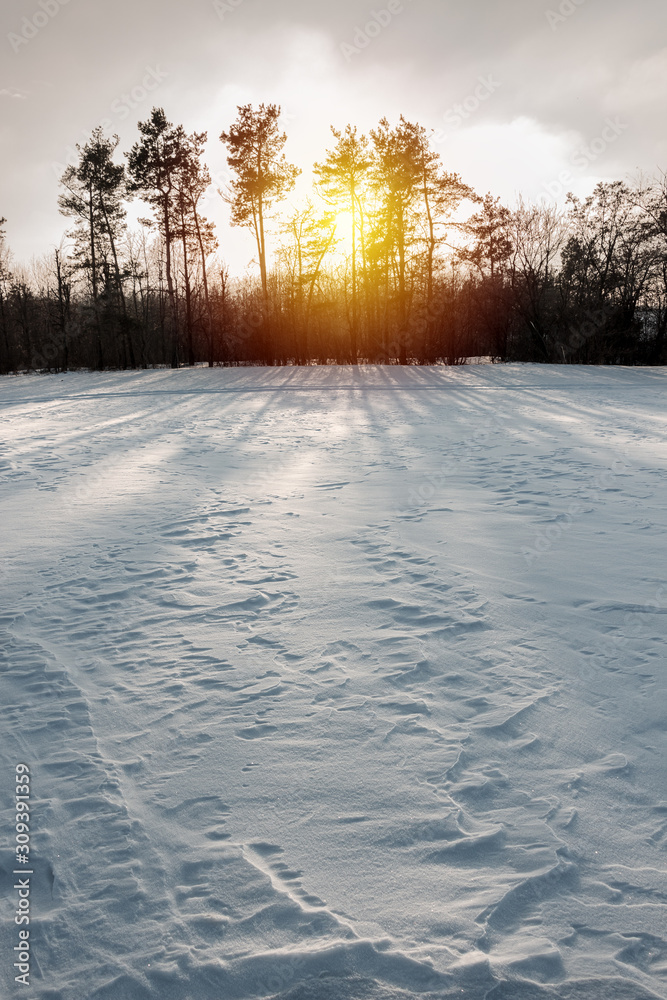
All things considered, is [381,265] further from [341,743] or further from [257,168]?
[341,743]

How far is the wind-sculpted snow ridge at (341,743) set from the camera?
1806 mm

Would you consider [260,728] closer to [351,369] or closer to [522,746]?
[522,746]

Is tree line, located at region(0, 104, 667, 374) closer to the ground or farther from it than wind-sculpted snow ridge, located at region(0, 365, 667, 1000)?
farther from it

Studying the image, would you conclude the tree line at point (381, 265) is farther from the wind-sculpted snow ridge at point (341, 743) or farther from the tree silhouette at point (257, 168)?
the wind-sculpted snow ridge at point (341, 743)

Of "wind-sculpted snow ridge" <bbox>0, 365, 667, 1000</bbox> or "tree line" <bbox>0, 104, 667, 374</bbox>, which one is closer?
"wind-sculpted snow ridge" <bbox>0, 365, 667, 1000</bbox>

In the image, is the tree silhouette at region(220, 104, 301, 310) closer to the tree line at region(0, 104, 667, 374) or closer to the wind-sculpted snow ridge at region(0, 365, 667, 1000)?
the tree line at region(0, 104, 667, 374)

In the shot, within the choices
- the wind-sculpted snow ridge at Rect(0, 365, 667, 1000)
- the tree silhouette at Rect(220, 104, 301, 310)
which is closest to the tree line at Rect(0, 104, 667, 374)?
the tree silhouette at Rect(220, 104, 301, 310)

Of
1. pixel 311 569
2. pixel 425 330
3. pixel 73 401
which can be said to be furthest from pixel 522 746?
pixel 425 330

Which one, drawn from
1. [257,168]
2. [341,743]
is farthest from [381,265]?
[341,743]

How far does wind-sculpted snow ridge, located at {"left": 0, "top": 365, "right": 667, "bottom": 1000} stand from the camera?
1806 mm

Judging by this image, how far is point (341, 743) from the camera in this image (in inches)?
106

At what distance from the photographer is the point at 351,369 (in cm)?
2659

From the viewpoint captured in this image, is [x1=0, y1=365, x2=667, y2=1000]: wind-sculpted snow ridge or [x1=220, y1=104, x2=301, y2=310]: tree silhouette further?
[x1=220, y1=104, x2=301, y2=310]: tree silhouette

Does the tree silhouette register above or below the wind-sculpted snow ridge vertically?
above
